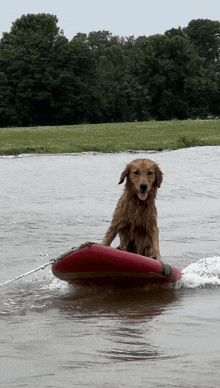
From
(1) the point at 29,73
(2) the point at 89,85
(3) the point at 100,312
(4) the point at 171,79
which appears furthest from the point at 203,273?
(2) the point at 89,85

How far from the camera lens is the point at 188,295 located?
639 centimetres

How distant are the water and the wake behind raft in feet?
0.46

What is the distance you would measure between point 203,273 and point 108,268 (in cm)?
160

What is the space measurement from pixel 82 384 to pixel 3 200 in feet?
33.6

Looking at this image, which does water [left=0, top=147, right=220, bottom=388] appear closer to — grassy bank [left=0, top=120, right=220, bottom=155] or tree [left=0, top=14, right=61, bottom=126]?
grassy bank [left=0, top=120, right=220, bottom=155]

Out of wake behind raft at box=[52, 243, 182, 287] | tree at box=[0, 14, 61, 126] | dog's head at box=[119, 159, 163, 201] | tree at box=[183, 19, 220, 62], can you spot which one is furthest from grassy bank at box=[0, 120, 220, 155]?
tree at box=[183, 19, 220, 62]

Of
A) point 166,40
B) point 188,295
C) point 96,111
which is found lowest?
point 188,295

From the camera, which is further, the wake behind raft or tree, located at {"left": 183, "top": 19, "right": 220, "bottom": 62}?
tree, located at {"left": 183, "top": 19, "right": 220, "bottom": 62}

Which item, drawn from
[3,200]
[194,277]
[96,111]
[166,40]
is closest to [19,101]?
[96,111]

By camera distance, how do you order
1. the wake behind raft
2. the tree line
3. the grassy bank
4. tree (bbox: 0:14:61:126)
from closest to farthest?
the wake behind raft
the grassy bank
tree (bbox: 0:14:61:126)
the tree line

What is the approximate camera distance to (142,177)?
6344 millimetres

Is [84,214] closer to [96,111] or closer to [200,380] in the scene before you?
[200,380]

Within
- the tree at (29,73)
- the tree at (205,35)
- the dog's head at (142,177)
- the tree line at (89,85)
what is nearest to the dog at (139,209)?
the dog's head at (142,177)

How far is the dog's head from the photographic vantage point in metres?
6.34
